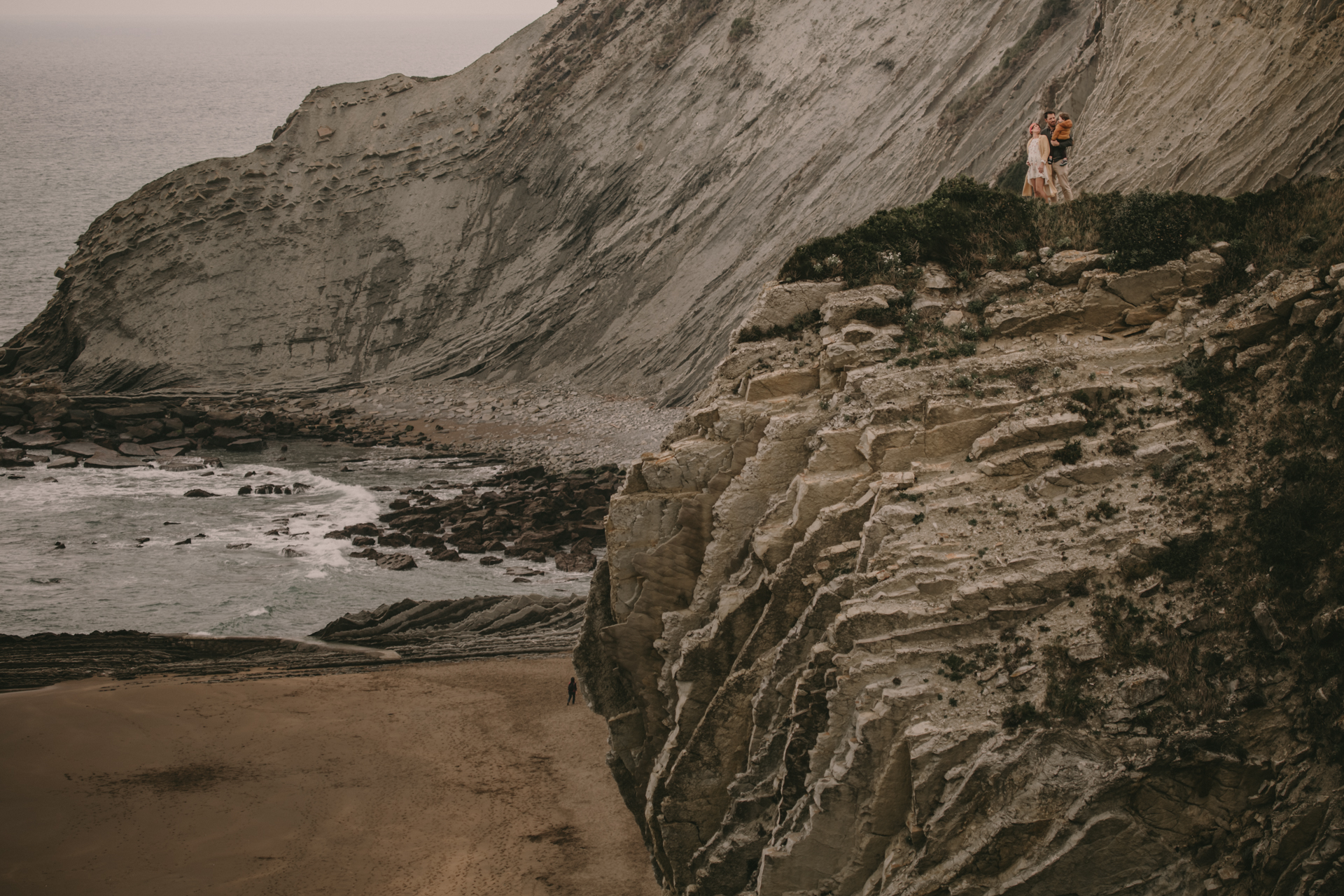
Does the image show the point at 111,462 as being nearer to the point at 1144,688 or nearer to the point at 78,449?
the point at 78,449

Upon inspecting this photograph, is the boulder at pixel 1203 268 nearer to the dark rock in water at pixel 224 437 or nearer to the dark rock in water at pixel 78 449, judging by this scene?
the dark rock in water at pixel 224 437

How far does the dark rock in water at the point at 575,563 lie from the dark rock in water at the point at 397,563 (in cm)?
500

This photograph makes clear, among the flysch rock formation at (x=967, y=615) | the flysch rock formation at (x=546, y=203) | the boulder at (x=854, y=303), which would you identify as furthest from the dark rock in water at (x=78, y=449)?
the boulder at (x=854, y=303)

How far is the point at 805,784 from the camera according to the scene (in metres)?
11.4

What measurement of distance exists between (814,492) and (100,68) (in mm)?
146533

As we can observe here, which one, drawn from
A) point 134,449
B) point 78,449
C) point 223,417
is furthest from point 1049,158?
point 223,417

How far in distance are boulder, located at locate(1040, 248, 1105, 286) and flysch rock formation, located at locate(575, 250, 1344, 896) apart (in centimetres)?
4

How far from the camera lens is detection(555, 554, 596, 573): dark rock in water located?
115 ft

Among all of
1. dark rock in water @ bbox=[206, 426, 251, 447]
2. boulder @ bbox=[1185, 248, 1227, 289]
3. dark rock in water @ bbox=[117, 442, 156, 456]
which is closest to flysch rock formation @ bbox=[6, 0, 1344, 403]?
dark rock in water @ bbox=[206, 426, 251, 447]

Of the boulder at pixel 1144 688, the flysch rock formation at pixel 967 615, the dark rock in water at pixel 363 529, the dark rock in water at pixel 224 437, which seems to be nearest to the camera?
the flysch rock formation at pixel 967 615

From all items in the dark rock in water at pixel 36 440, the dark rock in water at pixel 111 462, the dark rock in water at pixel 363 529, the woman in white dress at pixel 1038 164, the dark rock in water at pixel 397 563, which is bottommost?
the dark rock in water at pixel 397 563

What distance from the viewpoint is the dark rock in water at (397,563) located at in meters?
35.2

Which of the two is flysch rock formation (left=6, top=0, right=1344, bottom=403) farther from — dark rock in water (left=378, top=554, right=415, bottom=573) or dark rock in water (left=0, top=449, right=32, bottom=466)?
dark rock in water (left=378, top=554, right=415, bottom=573)

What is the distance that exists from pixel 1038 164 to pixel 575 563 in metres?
21.5
